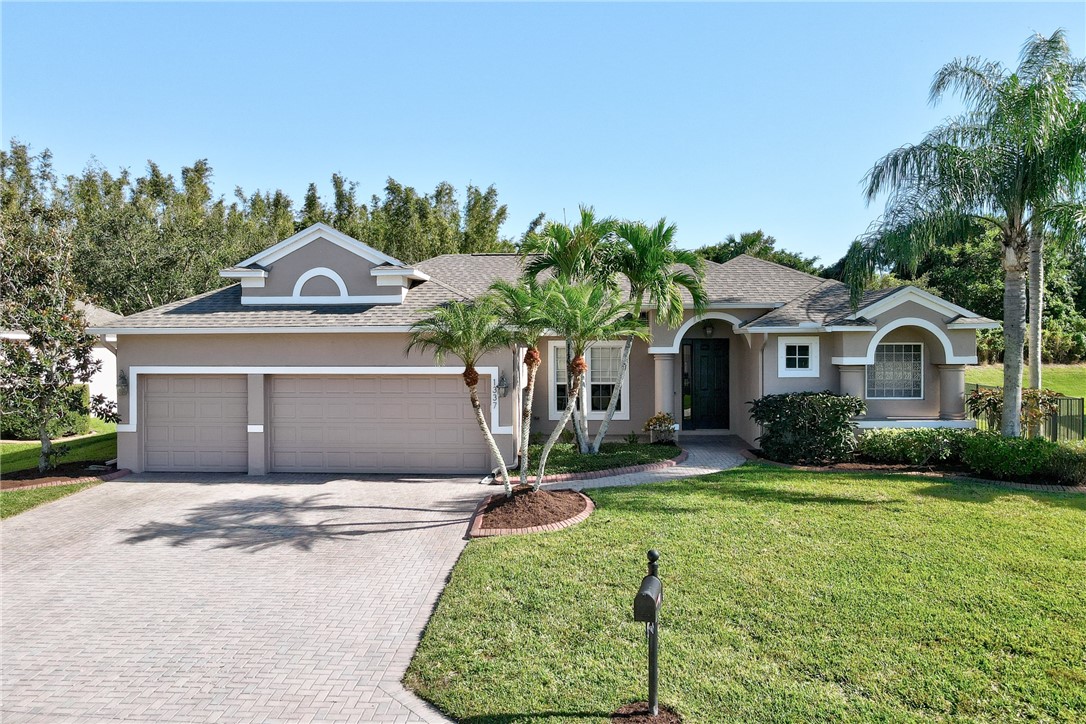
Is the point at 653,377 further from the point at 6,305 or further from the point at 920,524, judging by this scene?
the point at 6,305

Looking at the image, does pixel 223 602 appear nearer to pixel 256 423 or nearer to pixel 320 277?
pixel 256 423

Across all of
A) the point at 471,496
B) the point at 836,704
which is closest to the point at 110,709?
the point at 836,704

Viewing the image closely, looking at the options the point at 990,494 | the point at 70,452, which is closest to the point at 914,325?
the point at 990,494

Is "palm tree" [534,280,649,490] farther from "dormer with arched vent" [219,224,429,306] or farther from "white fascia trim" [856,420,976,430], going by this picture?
"white fascia trim" [856,420,976,430]

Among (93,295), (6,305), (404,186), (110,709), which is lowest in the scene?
(110,709)

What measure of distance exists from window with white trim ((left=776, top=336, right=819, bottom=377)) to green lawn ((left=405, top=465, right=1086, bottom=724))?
18.4 ft

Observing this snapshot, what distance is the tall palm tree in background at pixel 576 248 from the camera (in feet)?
41.5

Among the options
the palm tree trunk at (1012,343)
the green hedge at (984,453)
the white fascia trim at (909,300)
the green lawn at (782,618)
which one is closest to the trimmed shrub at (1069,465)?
the green hedge at (984,453)

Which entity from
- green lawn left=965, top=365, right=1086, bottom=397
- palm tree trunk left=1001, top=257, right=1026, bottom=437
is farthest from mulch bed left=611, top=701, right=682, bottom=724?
green lawn left=965, top=365, right=1086, bottom=397

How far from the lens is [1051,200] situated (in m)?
12.0

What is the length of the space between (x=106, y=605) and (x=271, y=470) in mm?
6624

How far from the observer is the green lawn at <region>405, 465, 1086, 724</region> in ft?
15.6

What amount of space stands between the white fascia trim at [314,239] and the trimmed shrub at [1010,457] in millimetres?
12765

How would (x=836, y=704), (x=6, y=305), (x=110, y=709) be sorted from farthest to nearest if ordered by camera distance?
(x=6, y=305) → (x=110, y=709) → (x=836, y=704)
